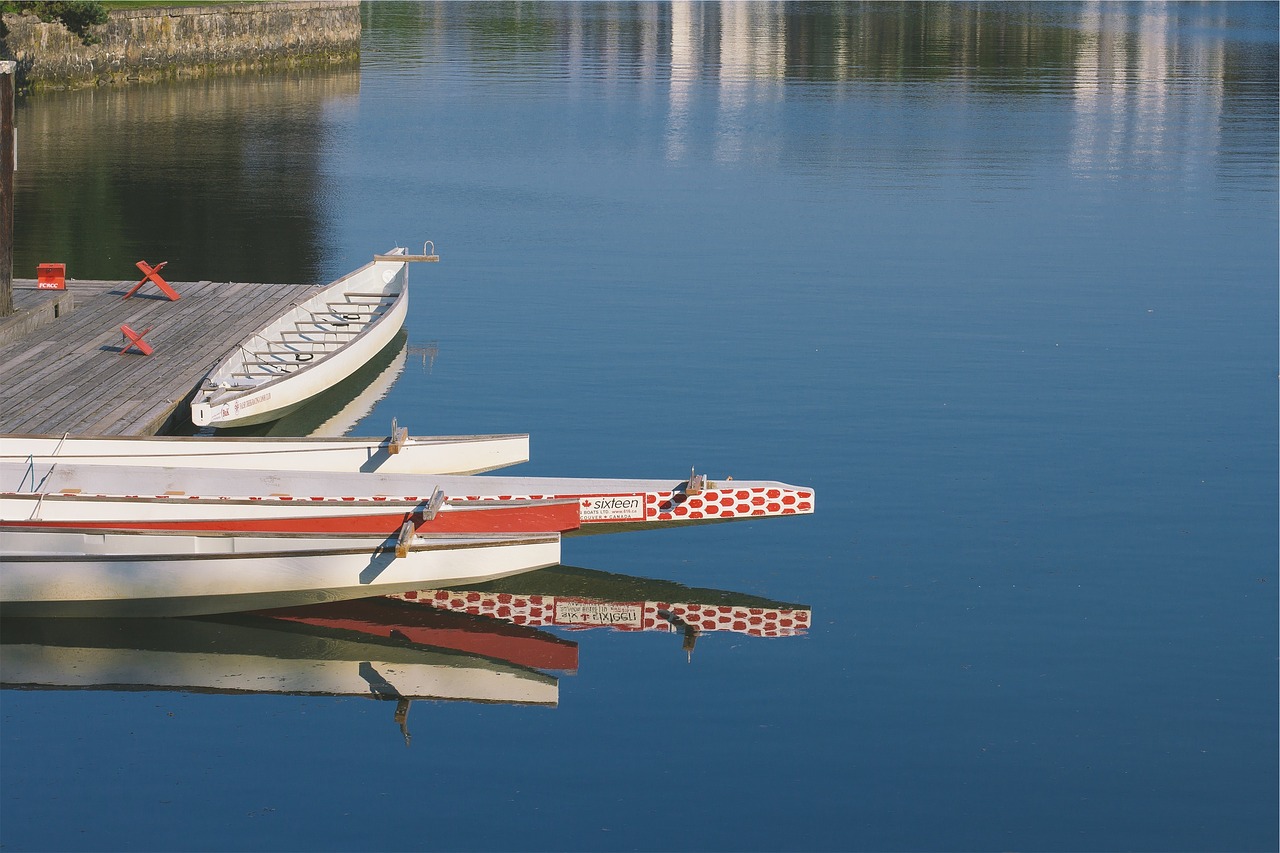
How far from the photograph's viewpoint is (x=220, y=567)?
48.9ft

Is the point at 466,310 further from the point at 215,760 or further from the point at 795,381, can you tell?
the point at 215,760

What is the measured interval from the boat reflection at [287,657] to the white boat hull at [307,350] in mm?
4050

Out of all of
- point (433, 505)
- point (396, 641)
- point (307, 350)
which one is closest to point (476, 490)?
point (433, 505)

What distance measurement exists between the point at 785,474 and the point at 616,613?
434 centimetres

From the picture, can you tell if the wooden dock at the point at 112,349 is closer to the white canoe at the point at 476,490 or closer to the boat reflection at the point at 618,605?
the white canoe at the point at 476,490

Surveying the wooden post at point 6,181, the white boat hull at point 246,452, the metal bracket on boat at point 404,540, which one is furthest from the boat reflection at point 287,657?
the wooden post at point 6,181

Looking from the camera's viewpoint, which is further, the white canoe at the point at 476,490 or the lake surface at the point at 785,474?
the white canoe at the point at 476,490

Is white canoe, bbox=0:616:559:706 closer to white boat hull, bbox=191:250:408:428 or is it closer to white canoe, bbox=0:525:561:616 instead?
white canoe, bbox=0:525:561:616

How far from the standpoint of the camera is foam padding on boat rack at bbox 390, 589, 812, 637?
15312mm

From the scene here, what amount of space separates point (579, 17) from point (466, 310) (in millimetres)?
86136

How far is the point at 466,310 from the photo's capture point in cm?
2794

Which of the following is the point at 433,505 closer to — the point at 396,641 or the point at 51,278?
the point at 396,641

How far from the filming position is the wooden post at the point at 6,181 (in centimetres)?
2166

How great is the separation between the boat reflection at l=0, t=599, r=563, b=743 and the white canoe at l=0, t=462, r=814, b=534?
114 centimetres
